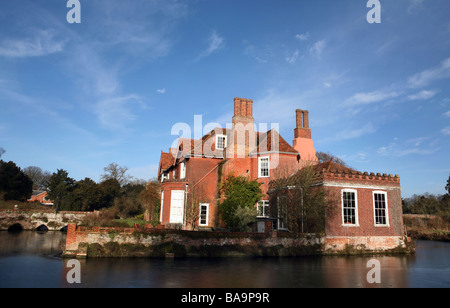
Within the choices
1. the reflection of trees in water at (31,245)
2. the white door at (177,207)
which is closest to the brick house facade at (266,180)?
the white door at (177,207)

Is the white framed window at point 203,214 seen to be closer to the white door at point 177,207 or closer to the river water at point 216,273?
the white door at point 177,207

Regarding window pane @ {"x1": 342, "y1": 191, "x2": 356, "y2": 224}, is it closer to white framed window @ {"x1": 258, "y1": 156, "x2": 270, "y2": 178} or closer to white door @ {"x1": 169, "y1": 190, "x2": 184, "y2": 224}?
white framed window @ {"x1": 258, "y1": 156, "x2": 270, "y2": 178}

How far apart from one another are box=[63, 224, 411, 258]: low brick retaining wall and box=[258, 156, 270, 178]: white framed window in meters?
8.50

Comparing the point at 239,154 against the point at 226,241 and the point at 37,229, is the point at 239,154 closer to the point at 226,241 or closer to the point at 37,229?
the point at 226,241

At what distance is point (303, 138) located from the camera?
30.9 metres

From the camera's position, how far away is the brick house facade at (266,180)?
→ 20.8 m

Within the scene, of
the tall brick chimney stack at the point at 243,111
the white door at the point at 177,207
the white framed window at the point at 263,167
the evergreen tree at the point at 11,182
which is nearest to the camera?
the white door at the point at 177,207

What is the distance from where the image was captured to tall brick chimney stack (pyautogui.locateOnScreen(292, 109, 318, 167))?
1204 inches

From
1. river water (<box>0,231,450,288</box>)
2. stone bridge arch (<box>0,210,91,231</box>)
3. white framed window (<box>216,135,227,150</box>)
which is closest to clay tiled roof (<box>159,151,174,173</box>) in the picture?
white framed window (<box>216,135,227,150</box>)

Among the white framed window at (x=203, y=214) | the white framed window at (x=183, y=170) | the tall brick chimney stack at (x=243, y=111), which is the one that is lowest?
the white framed window at (x=203, y=214)

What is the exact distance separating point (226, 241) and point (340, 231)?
8.35 metres

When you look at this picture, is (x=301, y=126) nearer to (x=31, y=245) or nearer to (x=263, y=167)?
(x=263, y=167)

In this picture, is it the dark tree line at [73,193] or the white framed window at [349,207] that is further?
the dark tree line at [73,193]
